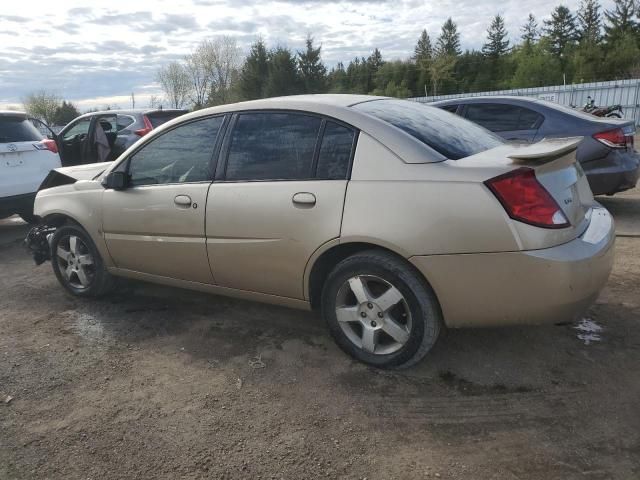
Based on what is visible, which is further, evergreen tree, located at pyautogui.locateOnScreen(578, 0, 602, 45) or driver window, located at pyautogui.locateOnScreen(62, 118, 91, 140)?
evergreen tree, located at pyautogui.locateOnScreen(578, 0, 602, 45)

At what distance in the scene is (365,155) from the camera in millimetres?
2887

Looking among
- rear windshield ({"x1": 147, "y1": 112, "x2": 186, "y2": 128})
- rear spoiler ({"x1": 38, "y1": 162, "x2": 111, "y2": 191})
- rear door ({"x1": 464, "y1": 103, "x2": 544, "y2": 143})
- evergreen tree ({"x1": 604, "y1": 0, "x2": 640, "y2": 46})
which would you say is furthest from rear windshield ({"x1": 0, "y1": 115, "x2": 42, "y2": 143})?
evergreen tree ({"x1": 604, "y1": 0, "x2": 640, "y2": 46})

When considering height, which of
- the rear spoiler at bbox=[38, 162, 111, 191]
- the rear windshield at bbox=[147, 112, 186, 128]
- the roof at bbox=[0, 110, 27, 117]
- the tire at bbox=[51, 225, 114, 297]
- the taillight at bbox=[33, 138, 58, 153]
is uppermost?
the roof at bbox=[0, 110, 27, 117]

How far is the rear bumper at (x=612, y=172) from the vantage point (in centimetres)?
575

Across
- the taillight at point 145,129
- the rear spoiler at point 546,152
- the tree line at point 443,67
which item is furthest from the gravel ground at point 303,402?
the tree line at point 443,67

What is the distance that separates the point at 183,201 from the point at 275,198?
808mm

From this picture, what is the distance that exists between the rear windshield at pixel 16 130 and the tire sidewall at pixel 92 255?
3.26m

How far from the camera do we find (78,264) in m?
4.42

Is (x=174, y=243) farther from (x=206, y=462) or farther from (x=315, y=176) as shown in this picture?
(x=206, y=462)

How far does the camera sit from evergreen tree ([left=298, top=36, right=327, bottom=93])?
48438mm

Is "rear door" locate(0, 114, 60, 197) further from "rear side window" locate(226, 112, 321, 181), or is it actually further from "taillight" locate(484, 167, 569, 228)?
"taillight" locate(484, 167, 569, 228)

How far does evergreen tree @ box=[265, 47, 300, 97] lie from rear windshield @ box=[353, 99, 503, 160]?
44583 millimetres

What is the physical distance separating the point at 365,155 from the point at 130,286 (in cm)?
298

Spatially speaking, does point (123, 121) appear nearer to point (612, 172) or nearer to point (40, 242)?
point (40, 242)
